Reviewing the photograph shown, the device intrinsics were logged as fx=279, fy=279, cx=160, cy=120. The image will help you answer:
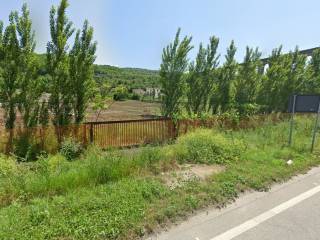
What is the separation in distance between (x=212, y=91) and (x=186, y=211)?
12.8 m

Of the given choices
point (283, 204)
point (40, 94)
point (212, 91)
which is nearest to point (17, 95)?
point (40, 94)

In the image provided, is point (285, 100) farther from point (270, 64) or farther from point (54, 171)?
point (54, 171)

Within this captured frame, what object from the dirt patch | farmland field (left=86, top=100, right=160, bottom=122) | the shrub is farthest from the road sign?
farmland field (left=86, top=100, right=160, bottom=122)

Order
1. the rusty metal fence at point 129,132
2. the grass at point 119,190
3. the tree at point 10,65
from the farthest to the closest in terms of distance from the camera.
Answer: the rusty metal fence at point 129,132, the tree at point 10,65, the grass at point 119,190

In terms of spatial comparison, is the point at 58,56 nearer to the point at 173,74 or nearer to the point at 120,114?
the point at 173,74

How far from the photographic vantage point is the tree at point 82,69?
1084cm

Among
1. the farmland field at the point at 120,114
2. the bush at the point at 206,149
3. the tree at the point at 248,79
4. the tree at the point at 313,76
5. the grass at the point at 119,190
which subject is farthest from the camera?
the farmland field at the point at 120,114

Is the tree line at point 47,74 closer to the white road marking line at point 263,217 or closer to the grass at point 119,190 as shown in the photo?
the grass at point 119,190

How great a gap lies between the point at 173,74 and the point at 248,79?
6163 mm

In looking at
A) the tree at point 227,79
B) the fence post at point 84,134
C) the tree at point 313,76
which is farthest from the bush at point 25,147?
the tree at point 313,76

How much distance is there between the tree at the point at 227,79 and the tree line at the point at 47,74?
8.78 meters

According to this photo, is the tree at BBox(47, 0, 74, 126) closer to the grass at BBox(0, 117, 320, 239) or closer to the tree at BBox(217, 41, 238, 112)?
the grass at BBox(0, 117, 320, 239)

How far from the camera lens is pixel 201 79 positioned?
16188mm

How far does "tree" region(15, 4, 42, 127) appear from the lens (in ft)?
31.4
